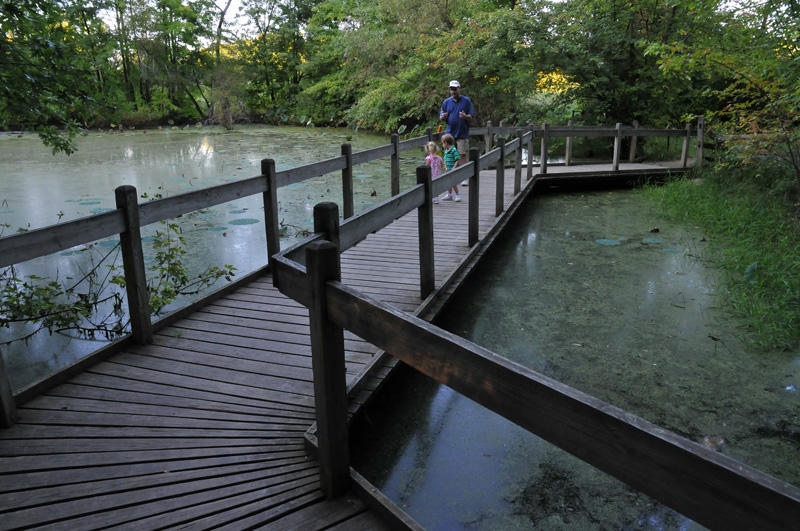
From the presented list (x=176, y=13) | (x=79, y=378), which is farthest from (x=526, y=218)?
(x=176, y=13)

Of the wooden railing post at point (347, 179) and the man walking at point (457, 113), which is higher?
the man walking at point (457, 113)

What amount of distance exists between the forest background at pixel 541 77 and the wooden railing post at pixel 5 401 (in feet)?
9.10

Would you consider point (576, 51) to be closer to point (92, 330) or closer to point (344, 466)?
point (92, 330)

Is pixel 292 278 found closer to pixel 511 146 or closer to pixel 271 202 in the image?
pixel 271 202

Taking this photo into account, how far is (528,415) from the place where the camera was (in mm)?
1398

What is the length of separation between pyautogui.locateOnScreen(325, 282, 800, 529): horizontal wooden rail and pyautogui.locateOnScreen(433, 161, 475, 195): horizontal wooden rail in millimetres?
3312

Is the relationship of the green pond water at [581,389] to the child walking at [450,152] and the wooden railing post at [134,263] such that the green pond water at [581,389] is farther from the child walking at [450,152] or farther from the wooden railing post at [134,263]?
the child walking at [450,152]

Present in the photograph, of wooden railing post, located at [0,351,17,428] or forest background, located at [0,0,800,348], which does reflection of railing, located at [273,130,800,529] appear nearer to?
wooden railing post, located at [0,351,17,428]

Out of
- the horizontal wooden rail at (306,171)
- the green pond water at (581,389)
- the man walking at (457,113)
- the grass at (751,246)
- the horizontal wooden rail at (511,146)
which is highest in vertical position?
the man walking at (457,113)

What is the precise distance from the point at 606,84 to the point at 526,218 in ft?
22.7

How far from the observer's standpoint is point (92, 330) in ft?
15.1

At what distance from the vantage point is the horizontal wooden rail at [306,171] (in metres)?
5.29

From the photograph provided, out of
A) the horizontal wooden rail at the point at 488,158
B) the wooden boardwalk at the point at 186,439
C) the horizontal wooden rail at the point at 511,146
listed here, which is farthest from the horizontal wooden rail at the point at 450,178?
the horizontal wooden rail at the point at 511,146

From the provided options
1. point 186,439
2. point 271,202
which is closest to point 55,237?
point 186,439
